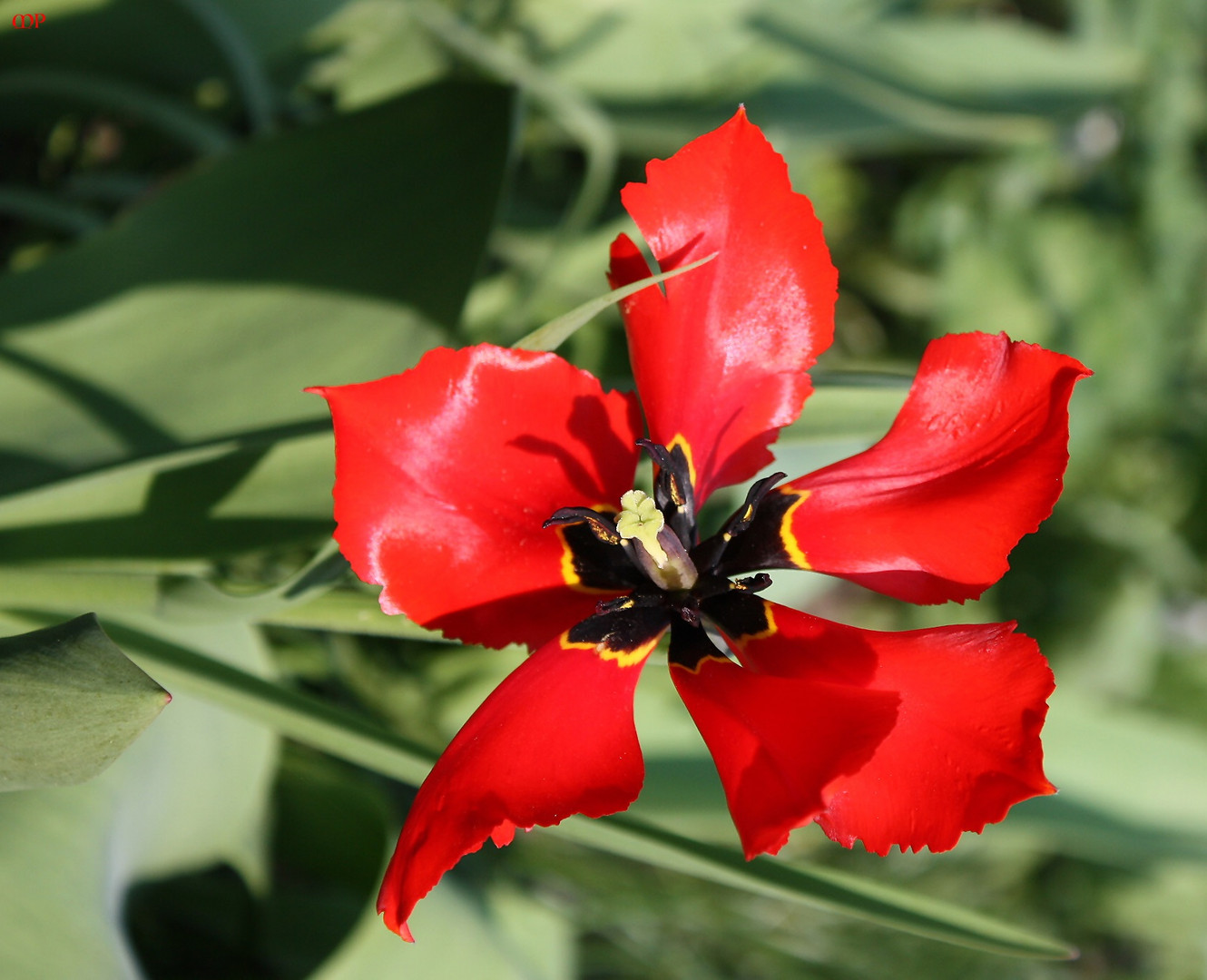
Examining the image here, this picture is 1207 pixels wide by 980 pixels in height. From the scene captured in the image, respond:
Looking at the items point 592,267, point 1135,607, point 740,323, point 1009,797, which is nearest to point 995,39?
point 592,267

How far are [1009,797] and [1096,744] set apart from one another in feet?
2.65

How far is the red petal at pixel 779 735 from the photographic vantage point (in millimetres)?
314

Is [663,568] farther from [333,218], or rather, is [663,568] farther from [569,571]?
[333,218]

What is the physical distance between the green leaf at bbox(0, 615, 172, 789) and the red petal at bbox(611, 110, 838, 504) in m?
0.21

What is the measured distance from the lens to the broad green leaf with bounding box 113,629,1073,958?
369mm

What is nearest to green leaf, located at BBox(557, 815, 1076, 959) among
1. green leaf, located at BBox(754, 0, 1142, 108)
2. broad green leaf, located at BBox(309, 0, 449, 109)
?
broad green leaf, located at BBox(309, 0, 449, 109)

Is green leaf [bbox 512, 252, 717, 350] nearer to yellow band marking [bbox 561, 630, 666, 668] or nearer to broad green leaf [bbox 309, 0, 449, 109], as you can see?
yellow band marking [bbox 561, 630, 666, 668]

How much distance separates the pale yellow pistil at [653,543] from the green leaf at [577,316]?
0.07m

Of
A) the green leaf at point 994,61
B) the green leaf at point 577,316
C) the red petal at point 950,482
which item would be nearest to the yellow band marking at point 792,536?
the red petal at point 950,482

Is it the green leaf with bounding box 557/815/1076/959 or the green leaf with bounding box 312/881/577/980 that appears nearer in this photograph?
the green leaf with bounding box 557/815/1076/959

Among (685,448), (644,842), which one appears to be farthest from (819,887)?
(685,448)

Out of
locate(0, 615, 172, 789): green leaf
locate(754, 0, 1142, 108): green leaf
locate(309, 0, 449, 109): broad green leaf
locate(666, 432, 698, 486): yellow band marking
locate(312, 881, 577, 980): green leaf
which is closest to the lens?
locate(0, 615, 172, 789): green leaf

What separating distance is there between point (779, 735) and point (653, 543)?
3.5 inches

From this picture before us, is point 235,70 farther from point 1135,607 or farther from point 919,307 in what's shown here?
point 1135,607
